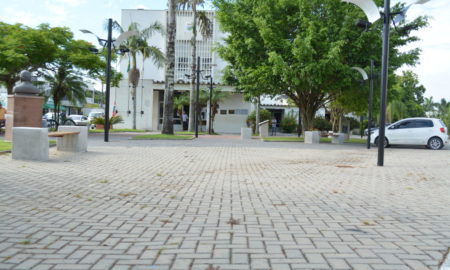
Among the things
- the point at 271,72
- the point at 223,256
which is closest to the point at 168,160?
the point at 223,256

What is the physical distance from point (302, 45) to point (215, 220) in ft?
48.7

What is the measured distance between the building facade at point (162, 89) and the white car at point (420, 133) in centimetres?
1507

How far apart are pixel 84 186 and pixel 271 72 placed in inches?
579

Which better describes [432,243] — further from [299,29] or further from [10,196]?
[299,29]

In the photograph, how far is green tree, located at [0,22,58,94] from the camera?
1732 cm

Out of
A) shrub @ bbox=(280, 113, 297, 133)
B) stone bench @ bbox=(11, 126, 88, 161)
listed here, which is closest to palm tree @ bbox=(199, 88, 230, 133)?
shrub @ bbox=(280, 113, 297, 133)

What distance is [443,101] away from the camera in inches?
2685

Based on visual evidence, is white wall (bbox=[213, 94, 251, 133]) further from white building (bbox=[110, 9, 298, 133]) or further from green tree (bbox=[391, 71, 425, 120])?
green tree (bbox=[391, 71, 425, 120])

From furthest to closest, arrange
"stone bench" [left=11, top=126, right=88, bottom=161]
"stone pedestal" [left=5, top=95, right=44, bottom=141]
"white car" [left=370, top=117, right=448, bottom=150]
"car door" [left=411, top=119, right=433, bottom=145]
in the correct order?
"car door" [left=411, top=119, right=433, bottom=145]
"white car" [left=370, top=117, right=448, bottom=150]
"stone pedestal" [left=5, top=95, right=44, bottom=141]
"stone bench" [left=11, top=126, right=88, bottom=161]

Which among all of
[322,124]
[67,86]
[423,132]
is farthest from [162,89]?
[423,132]

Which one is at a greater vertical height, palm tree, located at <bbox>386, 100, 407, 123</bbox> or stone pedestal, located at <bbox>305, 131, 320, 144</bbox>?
palm tree, located at <bbox>386, 100, 407, 123</bbox>

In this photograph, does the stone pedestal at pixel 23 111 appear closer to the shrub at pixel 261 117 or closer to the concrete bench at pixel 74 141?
the concrete bench at pixel 74 141

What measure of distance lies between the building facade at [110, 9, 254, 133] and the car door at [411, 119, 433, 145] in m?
15.7

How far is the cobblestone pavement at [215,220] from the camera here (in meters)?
3.11
